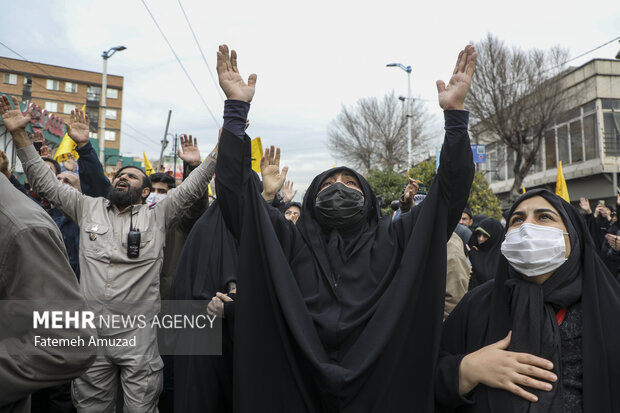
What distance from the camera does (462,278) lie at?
3736 millimetres

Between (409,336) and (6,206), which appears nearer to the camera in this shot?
(6,206)

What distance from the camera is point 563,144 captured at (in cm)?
2339

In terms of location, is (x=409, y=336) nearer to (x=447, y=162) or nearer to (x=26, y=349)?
(x=447, y=162)

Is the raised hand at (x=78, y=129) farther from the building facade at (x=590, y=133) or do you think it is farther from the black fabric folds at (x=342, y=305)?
the building facade at (x=590, y=133)

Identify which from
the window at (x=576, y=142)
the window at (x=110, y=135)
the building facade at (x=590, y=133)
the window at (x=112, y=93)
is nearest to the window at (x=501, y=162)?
the building facade at (x=590, y=133)

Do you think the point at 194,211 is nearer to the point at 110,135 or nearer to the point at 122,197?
the point at 122,197

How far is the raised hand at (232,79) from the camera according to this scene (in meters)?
2.36

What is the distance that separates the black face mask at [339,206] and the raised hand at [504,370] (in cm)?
86

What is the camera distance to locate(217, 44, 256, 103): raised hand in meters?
2.36

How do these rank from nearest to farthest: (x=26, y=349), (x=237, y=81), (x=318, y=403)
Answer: (x=26, y=349) < (x=318, y=403) < (x=237, y=81)

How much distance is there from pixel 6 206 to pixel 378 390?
162 cm

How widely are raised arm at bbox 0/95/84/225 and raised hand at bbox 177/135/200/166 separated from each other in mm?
1073

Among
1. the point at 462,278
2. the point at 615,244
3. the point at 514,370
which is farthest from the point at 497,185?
the point at 514,370

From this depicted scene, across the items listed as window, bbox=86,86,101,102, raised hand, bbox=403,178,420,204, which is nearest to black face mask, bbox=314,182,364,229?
raised hand, bbox=403,178,420,204
